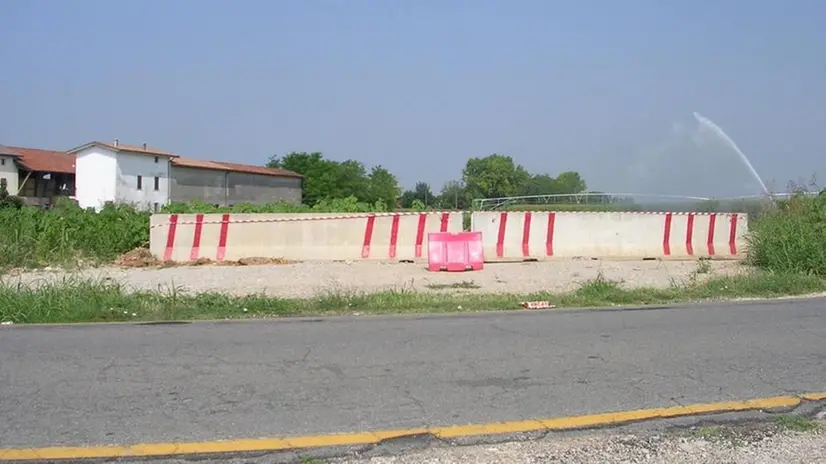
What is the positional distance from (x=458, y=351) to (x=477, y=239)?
26.8 ft

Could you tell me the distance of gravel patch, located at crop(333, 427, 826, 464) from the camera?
14.2ft

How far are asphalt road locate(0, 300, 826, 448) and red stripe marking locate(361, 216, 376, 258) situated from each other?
726 cm

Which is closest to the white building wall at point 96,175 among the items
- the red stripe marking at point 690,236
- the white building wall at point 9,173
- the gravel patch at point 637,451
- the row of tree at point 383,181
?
the white building wall at point 9,173

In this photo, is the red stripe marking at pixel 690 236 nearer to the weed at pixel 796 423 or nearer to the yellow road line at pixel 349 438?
the yellow road line at pixel 349 438

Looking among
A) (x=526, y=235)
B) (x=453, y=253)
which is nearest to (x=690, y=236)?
(x=526, y=235)

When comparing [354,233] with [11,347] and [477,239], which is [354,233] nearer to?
[477,239]

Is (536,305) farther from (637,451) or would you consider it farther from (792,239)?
(792,239)

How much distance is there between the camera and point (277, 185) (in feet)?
273

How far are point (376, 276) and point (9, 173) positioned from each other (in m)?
66.2

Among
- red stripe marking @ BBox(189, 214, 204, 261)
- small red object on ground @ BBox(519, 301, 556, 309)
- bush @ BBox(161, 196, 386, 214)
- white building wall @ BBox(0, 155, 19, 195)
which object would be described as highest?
white building wall @ BBox(0, 155, 19, 195)

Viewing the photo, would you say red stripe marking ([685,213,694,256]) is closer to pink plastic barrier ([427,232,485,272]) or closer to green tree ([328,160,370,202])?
pink plastic barrier ([427,232,485,272])

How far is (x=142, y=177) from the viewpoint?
73938mm

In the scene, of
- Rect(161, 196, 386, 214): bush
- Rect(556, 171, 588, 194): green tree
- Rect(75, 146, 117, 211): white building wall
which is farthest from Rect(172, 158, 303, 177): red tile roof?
Rect(161, 196, 386, 214): bush

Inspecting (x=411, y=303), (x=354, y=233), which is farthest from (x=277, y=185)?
(x=411, y=303)
